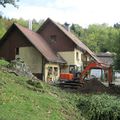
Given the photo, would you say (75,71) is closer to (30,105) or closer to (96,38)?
(30,105)

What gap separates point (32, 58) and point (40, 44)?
2.77 metres

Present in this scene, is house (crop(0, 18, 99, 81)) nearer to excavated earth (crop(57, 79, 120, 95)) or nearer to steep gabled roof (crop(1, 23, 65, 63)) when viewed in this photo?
steep gabled roof (crop(1, 23, 65, 63))

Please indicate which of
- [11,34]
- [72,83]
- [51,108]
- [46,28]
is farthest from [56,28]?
[51,108]

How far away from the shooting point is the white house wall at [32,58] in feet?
173

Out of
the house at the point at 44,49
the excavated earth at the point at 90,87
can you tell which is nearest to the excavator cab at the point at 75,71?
the house at the point at 44,49

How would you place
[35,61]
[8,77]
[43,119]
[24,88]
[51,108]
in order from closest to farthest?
[43,119]
[51,108]
[24,88]
[8,77]
[35,61]

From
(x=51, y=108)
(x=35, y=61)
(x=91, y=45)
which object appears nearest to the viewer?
(x=51, y=108)

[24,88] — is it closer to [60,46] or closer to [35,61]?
[35,61]

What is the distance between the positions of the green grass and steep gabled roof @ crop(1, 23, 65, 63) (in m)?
32.6

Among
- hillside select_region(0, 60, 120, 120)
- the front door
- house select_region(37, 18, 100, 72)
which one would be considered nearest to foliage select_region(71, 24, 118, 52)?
house select_region(37, 18, 100, 72)

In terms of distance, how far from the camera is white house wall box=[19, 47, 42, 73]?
52625 mm

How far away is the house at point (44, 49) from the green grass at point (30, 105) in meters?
32.9

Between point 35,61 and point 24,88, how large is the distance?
113ft

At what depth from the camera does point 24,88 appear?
18.8 metres
